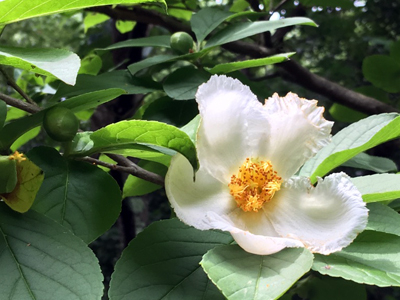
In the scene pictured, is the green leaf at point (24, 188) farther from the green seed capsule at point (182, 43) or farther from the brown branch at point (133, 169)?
the green seed capsule at point (182, 43)

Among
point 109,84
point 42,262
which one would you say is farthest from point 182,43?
point 42,262

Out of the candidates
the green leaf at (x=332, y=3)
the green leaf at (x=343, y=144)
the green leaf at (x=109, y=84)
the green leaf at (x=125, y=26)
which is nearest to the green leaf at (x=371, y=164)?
the green leaf at (x=343, y=144)

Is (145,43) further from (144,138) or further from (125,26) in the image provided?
(125,26)

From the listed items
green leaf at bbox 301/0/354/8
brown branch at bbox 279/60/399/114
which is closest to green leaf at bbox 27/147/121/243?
brown branch at bbox 279/60/399/114

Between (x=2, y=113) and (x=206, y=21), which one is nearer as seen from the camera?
(x=2, y=113)

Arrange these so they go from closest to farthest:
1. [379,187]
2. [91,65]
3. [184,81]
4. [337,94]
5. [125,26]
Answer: [379,187], [184,81], [91,65], [337,94], [125,26]

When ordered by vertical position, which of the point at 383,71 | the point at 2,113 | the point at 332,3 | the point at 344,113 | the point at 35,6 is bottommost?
the point at 344,113

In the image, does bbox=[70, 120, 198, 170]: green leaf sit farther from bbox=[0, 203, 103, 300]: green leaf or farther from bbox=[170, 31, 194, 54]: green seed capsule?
bbox=[170, 31, 194, 54]: green seed capsule
